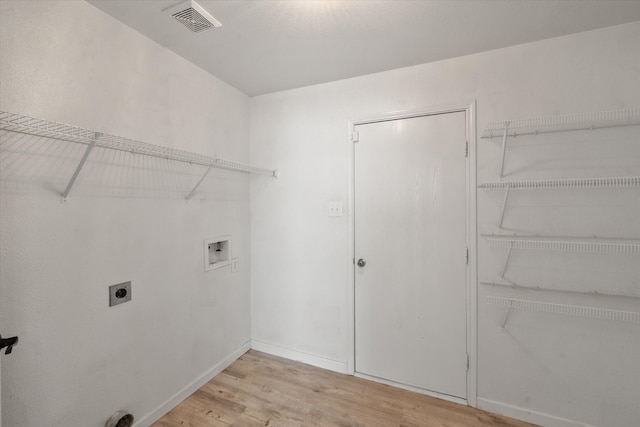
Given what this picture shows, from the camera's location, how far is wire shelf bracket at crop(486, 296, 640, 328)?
1.57 meters

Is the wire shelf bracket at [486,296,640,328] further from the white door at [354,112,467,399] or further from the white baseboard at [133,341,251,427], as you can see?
the white baseboard at [133,341,251,427]

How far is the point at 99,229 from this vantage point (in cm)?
152

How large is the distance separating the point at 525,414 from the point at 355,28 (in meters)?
2.76

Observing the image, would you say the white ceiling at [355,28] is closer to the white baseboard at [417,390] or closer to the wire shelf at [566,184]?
the wire shelf at [566,184]

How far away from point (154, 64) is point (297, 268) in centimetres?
191

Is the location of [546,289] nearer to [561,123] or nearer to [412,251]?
[412,251]

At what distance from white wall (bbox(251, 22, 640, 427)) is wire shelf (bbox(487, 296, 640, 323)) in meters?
0.06

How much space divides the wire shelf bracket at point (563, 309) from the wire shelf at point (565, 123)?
3.65 ft

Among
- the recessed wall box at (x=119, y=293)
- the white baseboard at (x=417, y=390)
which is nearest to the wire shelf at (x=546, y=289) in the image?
the white baseboard at (x=417, y=390)

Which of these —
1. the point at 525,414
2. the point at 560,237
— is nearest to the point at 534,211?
the point at 560,237

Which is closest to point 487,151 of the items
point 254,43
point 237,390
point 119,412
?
point 254,43

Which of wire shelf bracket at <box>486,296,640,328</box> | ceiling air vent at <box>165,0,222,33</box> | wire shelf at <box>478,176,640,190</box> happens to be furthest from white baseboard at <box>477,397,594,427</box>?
ceiling air vent at <box>165,0,222,33</box>

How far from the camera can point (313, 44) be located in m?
1.84

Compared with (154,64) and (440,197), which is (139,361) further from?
(440,197)
